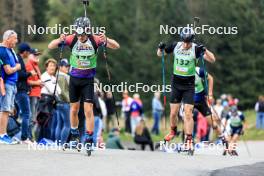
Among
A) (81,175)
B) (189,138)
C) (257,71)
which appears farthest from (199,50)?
(257,71)

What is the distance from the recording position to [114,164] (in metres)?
12.9

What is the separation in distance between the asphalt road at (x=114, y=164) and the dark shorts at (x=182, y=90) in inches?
41.5

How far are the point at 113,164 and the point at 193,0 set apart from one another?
63.4m

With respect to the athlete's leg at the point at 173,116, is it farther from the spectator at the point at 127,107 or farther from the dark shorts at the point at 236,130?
the spectator at the point at 127,107

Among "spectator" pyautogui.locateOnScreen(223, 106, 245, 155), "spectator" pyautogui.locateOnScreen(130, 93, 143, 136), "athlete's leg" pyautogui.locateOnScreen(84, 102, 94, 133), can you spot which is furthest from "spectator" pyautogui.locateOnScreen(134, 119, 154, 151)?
"athlete's leg" pyautogui.locateOnScreen(84, 102, 94, 133)

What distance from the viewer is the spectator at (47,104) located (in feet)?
58.3

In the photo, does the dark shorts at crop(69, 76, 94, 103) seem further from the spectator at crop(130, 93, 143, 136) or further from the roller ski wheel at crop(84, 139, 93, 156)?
the spectator at crop(130, 93, 143, 136)

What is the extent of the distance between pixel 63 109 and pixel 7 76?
1.58 metres

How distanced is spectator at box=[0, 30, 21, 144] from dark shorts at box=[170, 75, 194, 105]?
Answer: 116 inches

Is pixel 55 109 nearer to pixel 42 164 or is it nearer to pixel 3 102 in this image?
pixel 3 102

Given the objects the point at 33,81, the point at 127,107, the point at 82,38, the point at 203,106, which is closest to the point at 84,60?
the point at 82,38

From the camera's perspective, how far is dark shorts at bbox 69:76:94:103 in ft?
46.2

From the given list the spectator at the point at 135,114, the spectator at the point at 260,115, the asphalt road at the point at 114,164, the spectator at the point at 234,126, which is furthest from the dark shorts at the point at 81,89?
the spectator at the point at 260,115

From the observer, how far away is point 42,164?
41.1 ft
